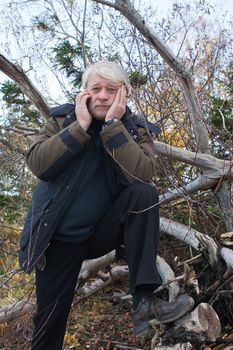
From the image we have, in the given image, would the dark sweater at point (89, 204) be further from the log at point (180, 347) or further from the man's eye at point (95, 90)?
the log at point (180, 347)

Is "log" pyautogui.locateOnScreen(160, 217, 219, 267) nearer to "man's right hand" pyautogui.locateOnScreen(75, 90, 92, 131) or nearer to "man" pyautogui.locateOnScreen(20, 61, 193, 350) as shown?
"man" pyautogui.locateOnScreen(20, 61, 193, 350)

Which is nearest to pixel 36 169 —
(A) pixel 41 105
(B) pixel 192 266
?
(B) pixel 192 266

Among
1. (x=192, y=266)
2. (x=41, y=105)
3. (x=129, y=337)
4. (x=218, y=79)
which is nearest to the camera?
(x=192, y=266)

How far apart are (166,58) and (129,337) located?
2.50 m

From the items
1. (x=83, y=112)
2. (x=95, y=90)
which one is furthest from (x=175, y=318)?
(x=95, y=90)

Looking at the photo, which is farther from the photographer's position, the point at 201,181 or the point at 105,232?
the point at 201,181

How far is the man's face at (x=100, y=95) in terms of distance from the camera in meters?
2.59

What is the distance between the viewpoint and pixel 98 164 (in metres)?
2.58

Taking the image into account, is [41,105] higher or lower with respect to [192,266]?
higher

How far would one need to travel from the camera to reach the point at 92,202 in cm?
252

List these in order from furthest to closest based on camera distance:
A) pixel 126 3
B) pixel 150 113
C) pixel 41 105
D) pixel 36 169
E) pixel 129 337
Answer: pixel 150 113, pixel 41 105, pixel 126 3, pixel 129 337, pixel 36 169

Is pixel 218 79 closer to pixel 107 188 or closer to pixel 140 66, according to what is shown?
pixel 140 66

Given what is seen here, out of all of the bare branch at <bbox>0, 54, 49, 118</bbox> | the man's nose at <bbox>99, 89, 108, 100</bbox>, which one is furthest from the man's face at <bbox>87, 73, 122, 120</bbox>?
the bare branch at <bbox>0, 54, 49, 118</bbox>

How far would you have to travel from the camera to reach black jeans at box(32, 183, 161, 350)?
234 centimetres
